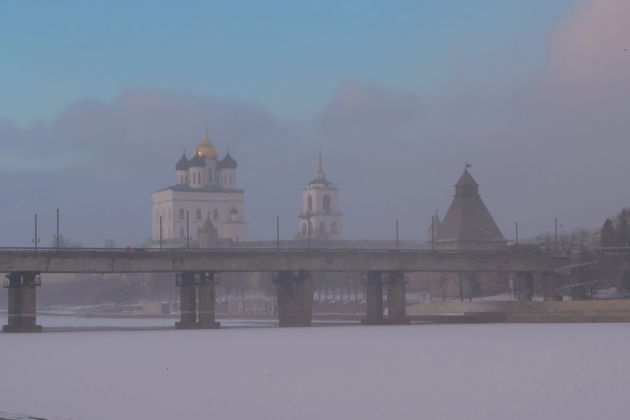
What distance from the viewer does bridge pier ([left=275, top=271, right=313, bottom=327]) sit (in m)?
108

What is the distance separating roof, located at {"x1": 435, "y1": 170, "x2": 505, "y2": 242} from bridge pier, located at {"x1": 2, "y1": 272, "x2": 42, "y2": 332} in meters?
64.1

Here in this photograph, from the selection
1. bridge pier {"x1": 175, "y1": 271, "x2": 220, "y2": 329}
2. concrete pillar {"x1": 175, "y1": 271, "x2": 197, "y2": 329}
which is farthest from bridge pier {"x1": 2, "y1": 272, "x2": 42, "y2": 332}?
concrete pillar {"x1": 175, "y1": 271, "x2": 197, "y2": 329}

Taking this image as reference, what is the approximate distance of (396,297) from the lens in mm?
112000

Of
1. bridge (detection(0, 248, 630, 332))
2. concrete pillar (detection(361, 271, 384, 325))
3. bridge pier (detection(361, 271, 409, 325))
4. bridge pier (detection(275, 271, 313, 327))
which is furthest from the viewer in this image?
concrete pillar (detection(361, 271, 384, 325))

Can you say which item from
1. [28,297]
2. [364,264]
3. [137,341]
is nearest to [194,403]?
[137,341]

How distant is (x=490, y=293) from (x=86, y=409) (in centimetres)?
10931

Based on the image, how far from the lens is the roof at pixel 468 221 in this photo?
151 metres

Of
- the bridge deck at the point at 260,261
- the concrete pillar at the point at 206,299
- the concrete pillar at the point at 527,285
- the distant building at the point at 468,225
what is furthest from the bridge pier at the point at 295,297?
the distant building at the point at 468,225

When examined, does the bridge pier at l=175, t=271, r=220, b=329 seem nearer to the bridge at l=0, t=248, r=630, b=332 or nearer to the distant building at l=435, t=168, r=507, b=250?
the bridge at l=0, t=248, r=630, b=332

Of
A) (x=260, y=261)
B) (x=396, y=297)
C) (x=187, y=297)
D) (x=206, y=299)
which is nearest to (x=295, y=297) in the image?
(x=260, y=261)

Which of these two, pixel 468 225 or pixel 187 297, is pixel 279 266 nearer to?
pixel 187 297

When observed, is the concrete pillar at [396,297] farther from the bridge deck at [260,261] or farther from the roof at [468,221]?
the roof at [468,221]

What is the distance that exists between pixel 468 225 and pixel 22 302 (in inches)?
2605

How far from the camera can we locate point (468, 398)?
41.2 meters
